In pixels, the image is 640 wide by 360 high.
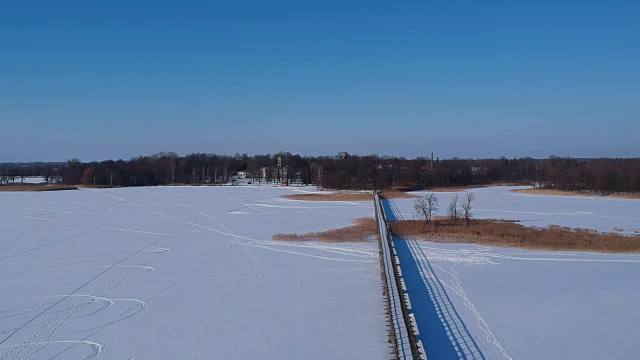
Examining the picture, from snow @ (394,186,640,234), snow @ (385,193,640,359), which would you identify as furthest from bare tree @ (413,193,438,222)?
snow @ (385,193,640,359)

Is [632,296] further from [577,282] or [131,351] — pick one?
[131,351]

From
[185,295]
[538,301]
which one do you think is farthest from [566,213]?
[185,295]

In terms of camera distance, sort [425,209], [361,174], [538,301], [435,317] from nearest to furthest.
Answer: [435,317] → [538,301] → [425,209] → [361,174]

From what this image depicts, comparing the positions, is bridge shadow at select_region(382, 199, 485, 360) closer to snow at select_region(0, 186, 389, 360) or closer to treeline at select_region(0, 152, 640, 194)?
snow at select_region(0, 186, 389, 360)

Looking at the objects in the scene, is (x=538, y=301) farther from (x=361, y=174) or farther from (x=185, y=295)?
(x=361, y=174)

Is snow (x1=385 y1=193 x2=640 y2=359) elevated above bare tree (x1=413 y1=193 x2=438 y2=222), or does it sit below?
below

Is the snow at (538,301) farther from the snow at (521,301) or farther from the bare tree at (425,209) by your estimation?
the bare tree at (425,209)

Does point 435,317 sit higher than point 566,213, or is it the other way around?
point 566,213
